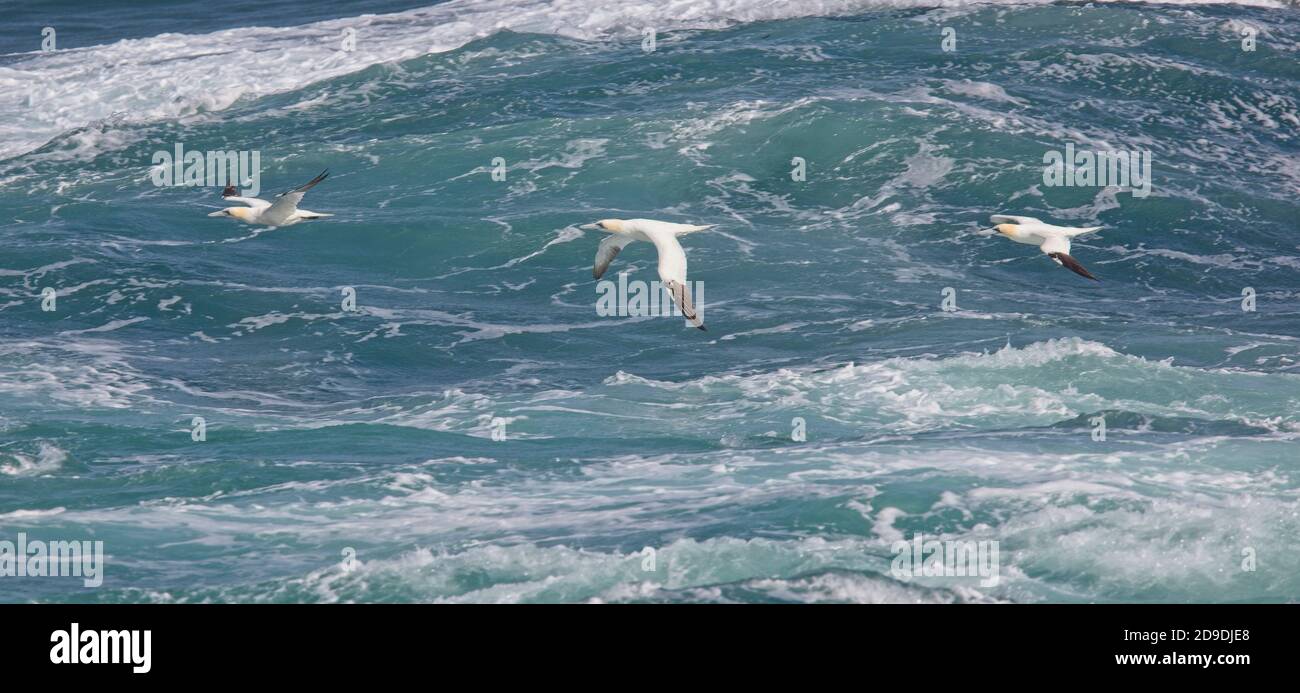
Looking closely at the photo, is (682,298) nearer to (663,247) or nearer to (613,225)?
(663,247)

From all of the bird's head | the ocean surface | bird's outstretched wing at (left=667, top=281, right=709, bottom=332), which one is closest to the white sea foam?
the ocean surface

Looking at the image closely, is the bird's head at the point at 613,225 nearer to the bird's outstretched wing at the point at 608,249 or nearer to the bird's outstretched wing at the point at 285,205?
the bird's outstretched wing at the point at 608,249

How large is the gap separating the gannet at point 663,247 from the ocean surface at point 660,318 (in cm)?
182

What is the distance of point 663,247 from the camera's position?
70.1ft

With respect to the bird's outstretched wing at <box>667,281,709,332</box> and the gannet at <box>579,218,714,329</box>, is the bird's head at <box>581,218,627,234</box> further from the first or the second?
the bird's outstretched wing at <box>667,281,709,332</box>

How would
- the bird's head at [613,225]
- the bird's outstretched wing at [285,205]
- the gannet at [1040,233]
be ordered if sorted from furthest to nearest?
1. the bird's outstretched wing at [285,205]
2. the bird's head at [613,225]
3. the gannet at [1040,233]

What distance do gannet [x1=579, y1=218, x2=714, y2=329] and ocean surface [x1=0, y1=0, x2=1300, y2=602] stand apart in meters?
1.82

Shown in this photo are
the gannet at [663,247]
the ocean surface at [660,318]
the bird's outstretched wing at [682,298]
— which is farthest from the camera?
the gannet at [663,247]

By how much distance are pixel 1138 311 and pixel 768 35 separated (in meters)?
18.8

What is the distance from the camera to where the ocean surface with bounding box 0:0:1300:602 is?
16344 mm

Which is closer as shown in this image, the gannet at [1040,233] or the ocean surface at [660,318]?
the ocean surface at [660,318]

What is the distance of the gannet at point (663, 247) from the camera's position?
20016mm

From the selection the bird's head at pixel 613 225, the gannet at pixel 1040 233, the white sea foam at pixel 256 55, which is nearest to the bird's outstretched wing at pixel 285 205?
the bird's head at pixel 613 225
